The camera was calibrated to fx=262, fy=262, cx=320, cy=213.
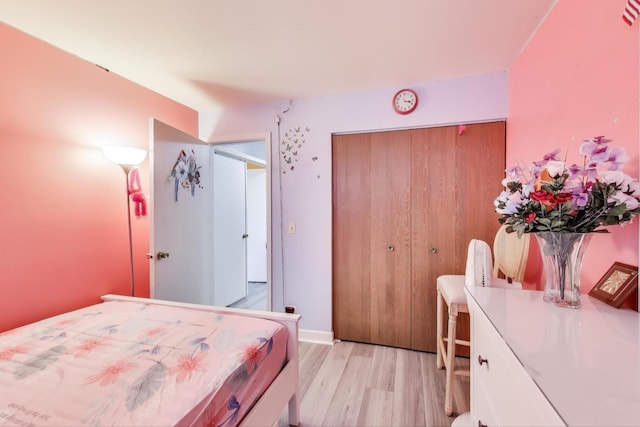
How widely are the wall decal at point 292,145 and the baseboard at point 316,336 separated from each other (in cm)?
158

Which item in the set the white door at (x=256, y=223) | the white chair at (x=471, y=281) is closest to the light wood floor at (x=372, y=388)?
the white chair at (x=471, y=281)

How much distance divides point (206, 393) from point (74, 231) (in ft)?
5.40

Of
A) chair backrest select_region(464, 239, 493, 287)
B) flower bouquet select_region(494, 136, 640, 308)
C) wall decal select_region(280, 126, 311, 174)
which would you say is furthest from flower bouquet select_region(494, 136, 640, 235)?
wall decal select_region(280, 126, 311, 174)

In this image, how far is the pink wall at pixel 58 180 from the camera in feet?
4.97

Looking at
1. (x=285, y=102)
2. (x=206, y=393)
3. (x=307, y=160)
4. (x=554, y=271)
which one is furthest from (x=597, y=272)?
(x=285, y=102)

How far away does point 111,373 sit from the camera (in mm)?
1028

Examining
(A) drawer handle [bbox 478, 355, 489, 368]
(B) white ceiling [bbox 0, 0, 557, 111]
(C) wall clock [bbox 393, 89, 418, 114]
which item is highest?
(B) white ceiling [bbox 0, 0, 557, 111]

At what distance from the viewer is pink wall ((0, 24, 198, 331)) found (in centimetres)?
152

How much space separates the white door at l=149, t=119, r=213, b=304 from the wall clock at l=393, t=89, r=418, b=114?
1.92 m

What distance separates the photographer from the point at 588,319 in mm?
843

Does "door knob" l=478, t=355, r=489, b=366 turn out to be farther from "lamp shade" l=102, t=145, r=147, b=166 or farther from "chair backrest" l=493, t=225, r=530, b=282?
"lamp shade" l=102, t=145, r=147, b=166

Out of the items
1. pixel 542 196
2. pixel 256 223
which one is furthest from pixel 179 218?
pixel 542 196

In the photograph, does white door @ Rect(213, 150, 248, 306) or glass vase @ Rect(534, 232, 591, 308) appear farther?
white door @ Rect(213, 150, 248, 306)

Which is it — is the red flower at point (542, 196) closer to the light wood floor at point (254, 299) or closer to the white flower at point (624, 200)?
the white flower at point (624, 200)
